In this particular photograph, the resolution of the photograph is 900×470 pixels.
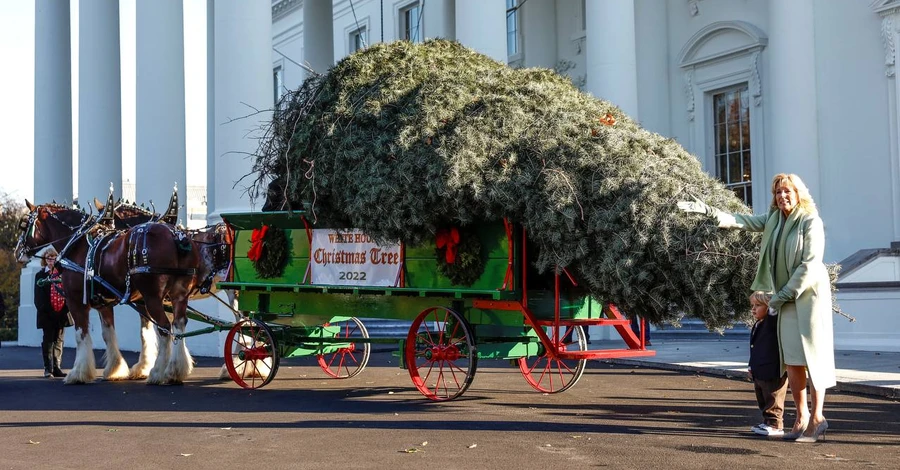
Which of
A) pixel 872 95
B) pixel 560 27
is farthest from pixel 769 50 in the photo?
pixel 560 27

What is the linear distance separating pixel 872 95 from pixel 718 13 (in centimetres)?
455

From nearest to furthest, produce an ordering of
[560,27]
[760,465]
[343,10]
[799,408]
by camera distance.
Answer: [760,465] < [799,408] < [560,27] < [343,10]

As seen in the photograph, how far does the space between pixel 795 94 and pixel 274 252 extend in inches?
446

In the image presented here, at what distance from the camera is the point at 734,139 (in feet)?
72.7

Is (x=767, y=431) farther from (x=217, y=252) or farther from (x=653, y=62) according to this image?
(x=653, y=62)

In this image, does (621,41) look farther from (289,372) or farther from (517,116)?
(517,116)

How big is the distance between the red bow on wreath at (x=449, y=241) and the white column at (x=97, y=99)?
16.8 m

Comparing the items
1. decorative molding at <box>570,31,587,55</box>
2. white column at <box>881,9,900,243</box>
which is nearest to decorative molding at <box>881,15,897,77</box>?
white column at <box>881,9,900,243</box>

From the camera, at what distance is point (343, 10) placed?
34.3 metres

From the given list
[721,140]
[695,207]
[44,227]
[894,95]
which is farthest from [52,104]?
[695,207]

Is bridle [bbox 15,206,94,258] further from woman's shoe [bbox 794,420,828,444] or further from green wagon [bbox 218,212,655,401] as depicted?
woman's shoe [bbox 794,420,828,444]

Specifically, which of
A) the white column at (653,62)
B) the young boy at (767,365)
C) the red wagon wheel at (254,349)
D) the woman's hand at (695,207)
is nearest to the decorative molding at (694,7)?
the white column at (653,62)

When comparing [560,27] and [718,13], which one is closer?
[718,13]

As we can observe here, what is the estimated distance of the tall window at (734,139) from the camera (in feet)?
71.7
